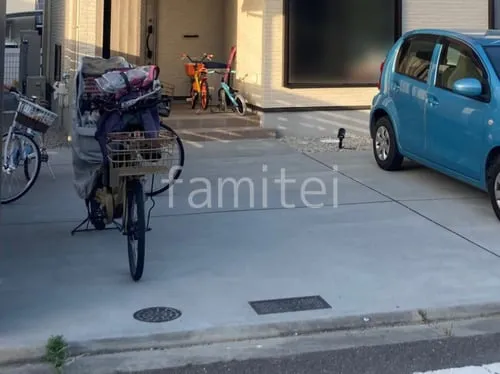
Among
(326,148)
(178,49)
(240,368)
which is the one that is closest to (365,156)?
(326,148)

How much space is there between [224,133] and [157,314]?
6.90m

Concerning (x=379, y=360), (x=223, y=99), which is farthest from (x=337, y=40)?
(x=379, y=360)

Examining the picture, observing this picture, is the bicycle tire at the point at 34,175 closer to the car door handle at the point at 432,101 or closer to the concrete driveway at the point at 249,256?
the concrete driveway at the point at 249,256

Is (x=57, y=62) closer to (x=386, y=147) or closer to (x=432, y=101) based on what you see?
(x=386, y=147)

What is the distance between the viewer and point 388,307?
5.38m

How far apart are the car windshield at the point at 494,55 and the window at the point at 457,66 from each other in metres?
0.12

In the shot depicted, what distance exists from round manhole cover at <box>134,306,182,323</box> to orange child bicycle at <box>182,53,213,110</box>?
7.77m

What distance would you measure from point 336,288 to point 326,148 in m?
5.89

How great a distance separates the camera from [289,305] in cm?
542

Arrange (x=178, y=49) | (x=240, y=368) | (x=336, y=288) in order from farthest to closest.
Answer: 1. (x=178, y=49)
2. (x=336, y=288)
3. (x=240, y=368)

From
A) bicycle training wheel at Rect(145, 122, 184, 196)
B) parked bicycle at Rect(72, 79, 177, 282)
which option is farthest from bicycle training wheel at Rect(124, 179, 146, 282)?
bicycle training wheel at Rect(145, 122, 184, 196)

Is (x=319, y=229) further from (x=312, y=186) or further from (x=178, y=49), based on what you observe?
(x=178, y=49)

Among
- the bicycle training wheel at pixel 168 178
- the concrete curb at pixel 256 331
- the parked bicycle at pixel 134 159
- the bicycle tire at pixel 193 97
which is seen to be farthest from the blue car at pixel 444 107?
the bicycle tire at pixel 193 97

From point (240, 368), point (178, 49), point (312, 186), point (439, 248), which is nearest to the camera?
point (240, 368)
